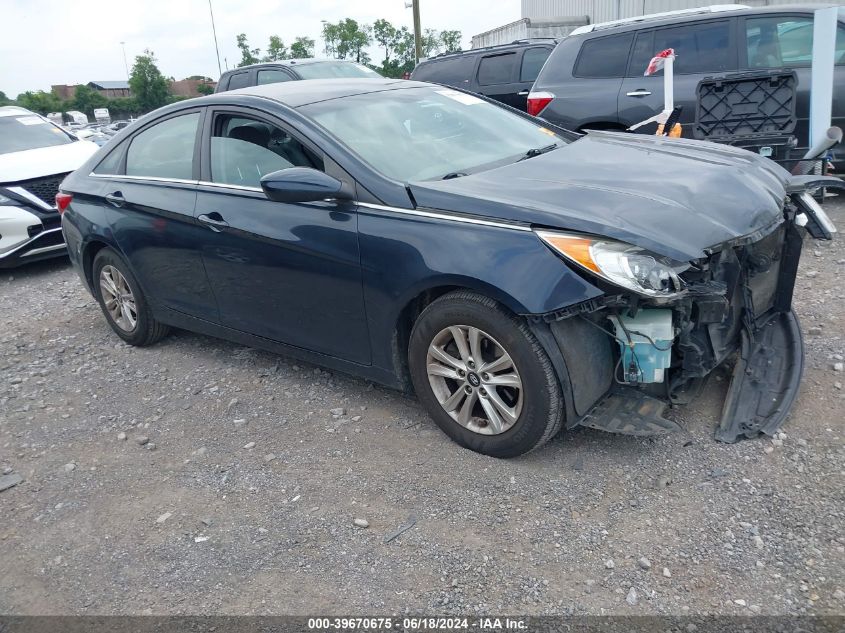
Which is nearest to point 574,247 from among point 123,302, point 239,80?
point 123,302

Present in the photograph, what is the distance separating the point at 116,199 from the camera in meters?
4.71

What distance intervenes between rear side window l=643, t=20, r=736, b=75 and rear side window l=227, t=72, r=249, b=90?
21.5 ft

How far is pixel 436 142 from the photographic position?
3.82 m

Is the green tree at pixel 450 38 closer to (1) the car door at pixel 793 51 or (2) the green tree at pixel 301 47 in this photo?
(2) the green tree at pixel 301 47

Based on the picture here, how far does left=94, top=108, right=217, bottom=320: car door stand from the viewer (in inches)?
168

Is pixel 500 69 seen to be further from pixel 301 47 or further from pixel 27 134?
pixel 301 47

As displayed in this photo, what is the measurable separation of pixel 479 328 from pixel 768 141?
4.04 meters

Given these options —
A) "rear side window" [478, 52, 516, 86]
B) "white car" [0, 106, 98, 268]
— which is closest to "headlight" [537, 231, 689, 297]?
"white car" [0, 106, 98, 268]

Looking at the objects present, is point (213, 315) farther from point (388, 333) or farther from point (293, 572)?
point (293, 572)

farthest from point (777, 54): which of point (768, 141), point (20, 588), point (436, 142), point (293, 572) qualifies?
point (20, 588)

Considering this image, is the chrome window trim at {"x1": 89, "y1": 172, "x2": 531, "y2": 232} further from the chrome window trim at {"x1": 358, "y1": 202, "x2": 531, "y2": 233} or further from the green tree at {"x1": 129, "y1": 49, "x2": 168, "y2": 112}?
the green tree at {"x1": 129, "y1": 49, "x2": 168, "y2": 112}

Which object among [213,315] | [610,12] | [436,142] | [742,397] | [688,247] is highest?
[610,12]

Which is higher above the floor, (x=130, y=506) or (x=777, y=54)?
(x=777, y=54)

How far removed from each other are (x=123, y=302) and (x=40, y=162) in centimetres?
381
